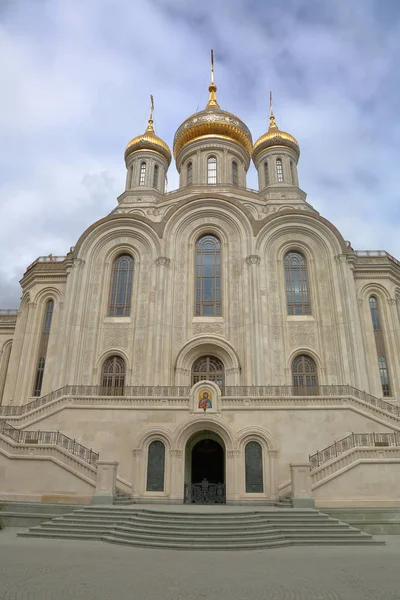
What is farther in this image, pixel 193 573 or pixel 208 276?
pixel 208 276

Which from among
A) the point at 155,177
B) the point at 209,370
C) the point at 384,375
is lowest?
the point at 209,370

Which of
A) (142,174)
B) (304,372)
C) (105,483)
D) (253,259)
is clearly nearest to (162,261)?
(253,259)

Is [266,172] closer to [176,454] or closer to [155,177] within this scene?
[155,177]

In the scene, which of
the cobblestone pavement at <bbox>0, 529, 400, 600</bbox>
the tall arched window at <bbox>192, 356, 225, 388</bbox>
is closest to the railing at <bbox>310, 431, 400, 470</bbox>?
the cobblestone pavement at <bbox>0, 529, 400, 600</bbox>

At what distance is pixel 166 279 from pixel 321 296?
8.06 metres

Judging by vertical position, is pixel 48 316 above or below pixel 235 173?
below

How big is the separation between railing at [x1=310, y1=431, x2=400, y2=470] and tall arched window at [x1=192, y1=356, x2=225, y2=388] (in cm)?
695

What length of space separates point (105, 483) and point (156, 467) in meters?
2.88

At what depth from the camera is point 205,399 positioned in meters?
16.7

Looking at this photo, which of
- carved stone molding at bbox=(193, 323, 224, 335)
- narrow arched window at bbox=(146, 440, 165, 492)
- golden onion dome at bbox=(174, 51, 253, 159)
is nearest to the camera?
narrow arched window at bbox=(146, 440, 165, 492)

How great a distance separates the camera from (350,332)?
830 inches

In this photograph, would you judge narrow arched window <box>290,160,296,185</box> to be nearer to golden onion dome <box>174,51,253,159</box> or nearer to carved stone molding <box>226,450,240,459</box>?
golden onion dome <box>174,51,253,159</box>

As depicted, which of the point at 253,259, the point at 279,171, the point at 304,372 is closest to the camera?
the point at 304,372

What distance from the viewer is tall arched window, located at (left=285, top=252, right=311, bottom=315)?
74.5 feet
